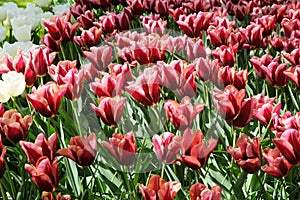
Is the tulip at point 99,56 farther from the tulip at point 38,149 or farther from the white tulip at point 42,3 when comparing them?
the white tulip at point 42,3

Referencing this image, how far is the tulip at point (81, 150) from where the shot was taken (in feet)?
6.01

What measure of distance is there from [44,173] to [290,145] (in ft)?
2.43

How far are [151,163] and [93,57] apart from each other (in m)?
0.72

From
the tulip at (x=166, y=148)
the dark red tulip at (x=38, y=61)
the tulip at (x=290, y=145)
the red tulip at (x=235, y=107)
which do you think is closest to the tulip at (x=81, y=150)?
the tulip at (x=166, y=148)

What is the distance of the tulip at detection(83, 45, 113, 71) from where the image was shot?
2.70m

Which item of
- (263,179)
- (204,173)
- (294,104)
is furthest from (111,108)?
(294,104)

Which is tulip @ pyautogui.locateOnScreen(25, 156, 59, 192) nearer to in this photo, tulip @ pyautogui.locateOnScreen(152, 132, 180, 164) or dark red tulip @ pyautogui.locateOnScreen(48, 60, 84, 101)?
tulip @ pyautogui.locateOnScreen(152, 132, 180, 164)

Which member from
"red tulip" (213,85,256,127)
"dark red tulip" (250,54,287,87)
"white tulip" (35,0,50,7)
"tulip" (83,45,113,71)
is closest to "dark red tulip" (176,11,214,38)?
"tulip" (83,45,113,71)

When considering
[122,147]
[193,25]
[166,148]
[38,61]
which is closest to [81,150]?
[122,147]

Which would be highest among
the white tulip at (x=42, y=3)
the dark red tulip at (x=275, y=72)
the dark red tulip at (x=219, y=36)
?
the dark red tulip at (x=275, y=72)

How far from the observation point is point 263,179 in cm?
215

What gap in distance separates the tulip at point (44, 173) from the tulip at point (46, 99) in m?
0.40

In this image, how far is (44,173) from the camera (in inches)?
68.6

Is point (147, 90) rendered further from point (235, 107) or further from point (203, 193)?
point (203, 193)
